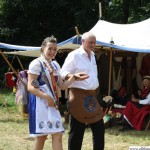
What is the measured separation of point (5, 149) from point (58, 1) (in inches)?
505

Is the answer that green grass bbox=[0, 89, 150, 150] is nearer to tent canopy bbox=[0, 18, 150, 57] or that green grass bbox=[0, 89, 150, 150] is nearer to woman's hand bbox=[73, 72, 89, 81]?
tent canopy bbox=[0, 18, 150, 57]

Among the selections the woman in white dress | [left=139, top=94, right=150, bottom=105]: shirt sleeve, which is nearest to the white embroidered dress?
the woman in white dress

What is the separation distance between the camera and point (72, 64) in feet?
12.1

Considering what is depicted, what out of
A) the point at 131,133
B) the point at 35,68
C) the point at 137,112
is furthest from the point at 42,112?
the point at 137,112

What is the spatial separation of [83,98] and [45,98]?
1.80ft

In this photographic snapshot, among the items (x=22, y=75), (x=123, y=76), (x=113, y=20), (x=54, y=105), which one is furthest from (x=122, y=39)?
(x=113, y=20)

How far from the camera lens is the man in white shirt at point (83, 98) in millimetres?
3674

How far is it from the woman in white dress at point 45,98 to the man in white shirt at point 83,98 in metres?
0.26

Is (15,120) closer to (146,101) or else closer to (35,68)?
(146,101)

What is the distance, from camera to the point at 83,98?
3703 millimetres

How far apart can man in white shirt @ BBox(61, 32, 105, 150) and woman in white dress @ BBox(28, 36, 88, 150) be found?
262 mm

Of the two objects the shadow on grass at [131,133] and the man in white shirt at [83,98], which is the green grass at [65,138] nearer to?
the shadow on grass at [131,133]

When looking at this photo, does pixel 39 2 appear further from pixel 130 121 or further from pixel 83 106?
pixel 83 106

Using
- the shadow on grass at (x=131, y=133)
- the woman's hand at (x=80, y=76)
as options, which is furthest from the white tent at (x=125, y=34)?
the woman's hand at (x=80, y=76)
